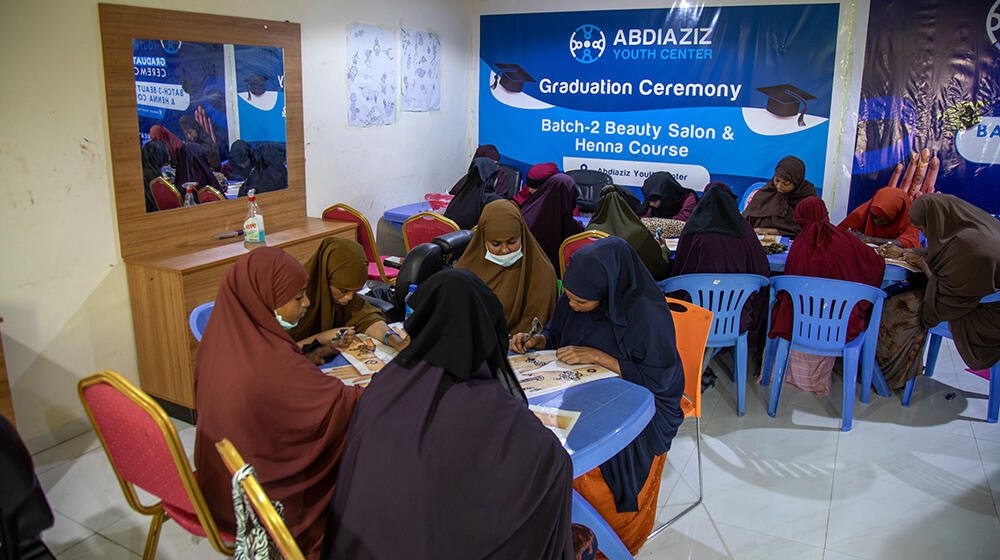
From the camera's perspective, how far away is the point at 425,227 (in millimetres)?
4570

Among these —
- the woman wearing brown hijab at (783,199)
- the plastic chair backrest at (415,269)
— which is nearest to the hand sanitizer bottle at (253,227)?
the plastic chair backrest at (415,269)

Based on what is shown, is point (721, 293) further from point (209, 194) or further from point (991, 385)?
point (209, 194)

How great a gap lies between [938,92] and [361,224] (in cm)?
465

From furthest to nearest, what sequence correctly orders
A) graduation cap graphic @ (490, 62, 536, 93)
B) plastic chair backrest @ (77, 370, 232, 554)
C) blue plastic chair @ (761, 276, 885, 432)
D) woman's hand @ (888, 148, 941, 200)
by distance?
graduation cap graphic @ (490, 62, 536, 93)
woman's hand @ (888, 148, 941, 200)
blue plastic chair @ (761, 276, 885, 432)
plastic chair backrest @ (77, 370, 232, 554)

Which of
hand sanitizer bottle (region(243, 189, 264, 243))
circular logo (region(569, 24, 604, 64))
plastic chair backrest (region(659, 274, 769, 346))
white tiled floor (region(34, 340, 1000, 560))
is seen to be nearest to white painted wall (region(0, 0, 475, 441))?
white tiled floor (region(34, 340, 1000, 560))

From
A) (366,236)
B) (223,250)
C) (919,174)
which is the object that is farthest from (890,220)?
(223,250)

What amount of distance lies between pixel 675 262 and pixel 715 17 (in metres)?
3.04

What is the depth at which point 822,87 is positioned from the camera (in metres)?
5.87

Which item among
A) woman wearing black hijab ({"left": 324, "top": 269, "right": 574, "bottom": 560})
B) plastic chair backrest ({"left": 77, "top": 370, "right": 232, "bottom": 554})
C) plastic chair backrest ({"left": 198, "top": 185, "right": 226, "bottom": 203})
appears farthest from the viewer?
plastic chair backrest ({"left": 198, "top": 185, "right": 226, "bottom": 203})

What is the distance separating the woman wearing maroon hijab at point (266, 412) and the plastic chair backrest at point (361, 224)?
8.46 ft

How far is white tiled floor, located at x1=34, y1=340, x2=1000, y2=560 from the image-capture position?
284 centimetres

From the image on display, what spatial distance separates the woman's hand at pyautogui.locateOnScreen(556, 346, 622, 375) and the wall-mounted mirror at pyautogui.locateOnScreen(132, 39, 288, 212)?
2.63 meters

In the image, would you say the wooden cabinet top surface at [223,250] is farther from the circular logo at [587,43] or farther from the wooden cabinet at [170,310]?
the circular logo at [587,43]

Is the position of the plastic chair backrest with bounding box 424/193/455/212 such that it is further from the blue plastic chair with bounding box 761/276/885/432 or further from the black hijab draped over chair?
the blue plastic chair with bounding box 761/276/885/432
